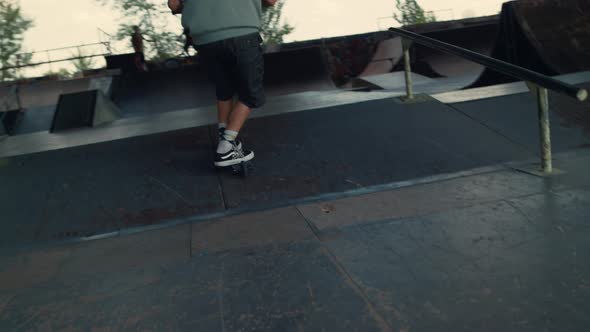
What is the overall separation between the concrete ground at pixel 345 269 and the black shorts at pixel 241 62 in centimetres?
102

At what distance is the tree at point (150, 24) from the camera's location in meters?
37.3

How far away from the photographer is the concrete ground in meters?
1.87

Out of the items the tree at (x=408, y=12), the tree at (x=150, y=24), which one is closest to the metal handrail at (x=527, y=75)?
the tree at (x=150, y=24)

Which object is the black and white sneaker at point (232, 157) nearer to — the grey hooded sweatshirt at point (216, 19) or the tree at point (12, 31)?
the grey hooded sweatshirt at point (216, 19)

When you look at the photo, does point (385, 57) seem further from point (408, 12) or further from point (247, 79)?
point (408, 12)

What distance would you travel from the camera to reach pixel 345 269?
225cm

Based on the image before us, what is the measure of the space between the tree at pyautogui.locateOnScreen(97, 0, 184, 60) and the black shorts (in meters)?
34.9

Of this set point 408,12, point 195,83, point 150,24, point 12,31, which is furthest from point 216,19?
point 408,12

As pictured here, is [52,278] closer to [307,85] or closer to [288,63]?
[307,85]

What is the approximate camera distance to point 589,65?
6.18m

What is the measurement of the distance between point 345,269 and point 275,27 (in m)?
44.1

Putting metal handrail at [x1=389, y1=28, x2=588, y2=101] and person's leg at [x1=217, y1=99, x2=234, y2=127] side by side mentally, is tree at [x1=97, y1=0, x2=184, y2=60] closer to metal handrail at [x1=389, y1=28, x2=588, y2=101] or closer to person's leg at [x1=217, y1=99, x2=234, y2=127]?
person's leg at [x1=217, y1=99, x2=234, y2=127]

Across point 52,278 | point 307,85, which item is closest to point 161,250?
point 52,278

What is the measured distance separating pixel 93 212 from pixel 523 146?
3194 mm
